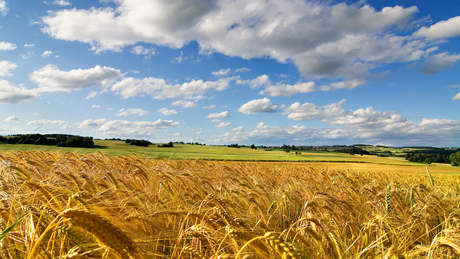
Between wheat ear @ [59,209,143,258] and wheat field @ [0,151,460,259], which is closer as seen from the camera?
wheat ear @ [59,209,143,258]

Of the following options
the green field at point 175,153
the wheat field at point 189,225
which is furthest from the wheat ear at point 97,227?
the green field at point 175,153

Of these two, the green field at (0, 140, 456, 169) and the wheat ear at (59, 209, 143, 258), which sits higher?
the wheat ear at (59, 209, 143, 258)

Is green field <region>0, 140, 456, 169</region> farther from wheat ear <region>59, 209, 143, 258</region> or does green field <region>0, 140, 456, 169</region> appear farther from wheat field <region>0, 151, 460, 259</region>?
wheat ear <region>59, 209, 143, 258</region>

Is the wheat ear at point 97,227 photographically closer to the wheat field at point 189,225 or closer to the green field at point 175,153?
the wheat field at point 189,225

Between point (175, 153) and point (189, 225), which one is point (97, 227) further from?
point (175, 153)

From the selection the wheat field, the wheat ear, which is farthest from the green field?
the wheat ear

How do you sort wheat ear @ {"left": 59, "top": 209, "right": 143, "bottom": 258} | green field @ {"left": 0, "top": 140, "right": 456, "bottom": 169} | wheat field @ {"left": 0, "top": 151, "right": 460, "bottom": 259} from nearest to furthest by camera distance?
wheat ear @ {"left": 59, "top": 209, "right": 143, "bottom": 258}, wheat field @ {"left": 0, "top": 151, "right": 460, "bottom": 259}, green field @ {"left": 0, "top": 140, "right": 456, "bottom": 169}

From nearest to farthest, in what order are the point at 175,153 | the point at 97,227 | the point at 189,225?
the point at 97,227, the point at 189,225, the point at 175,153

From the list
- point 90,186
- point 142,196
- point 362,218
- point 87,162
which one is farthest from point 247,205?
point 87,162

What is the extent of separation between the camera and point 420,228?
10.8ft

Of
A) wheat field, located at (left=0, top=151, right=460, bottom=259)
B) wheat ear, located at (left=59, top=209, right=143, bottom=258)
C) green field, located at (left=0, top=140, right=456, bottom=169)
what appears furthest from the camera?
green field, located at (left=0, top=140, right=456, bottom=169)

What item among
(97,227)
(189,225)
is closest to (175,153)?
(189,225)

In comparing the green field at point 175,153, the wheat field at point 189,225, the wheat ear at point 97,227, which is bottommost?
the green field at point 175,153

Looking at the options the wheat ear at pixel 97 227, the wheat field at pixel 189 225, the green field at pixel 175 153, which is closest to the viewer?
the wheat ear at pixel 97 227
